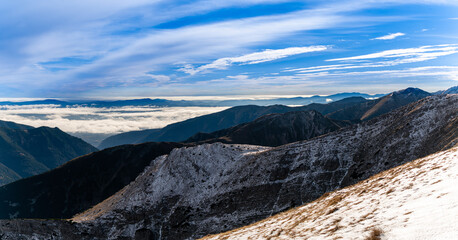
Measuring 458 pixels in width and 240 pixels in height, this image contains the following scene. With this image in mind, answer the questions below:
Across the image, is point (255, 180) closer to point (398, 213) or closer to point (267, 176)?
point (267, 176)

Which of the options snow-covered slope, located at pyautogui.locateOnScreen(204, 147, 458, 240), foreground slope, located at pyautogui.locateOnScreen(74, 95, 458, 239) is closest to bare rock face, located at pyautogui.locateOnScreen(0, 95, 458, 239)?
foreground slope, located at pyautogui.locateOnScreen(74, 95, 458, 239)

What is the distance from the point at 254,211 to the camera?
199ft

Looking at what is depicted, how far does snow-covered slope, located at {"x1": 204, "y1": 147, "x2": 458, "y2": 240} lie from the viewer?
10.4 m

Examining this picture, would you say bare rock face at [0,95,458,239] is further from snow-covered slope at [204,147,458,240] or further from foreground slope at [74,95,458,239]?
snow-covered slope at [204,147,458,240]

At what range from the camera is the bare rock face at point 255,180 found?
192ft

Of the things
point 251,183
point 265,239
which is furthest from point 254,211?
point 265,239

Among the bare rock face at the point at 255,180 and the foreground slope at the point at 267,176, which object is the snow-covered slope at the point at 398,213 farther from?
the foreground slope at the point at 267,176

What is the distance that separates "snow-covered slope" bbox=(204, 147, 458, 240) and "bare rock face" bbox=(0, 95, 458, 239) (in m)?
37.1

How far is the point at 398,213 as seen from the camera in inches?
513

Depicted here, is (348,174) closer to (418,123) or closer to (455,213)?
(418,123)

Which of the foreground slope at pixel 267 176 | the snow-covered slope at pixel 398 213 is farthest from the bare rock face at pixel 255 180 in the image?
the snow-covered slope at pixel 398 213

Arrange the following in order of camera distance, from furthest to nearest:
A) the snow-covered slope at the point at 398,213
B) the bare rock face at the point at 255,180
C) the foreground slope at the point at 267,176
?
the foreground slope at the point at 267,176, the bare rock face at the point at 255,180, the snow-covered slope at the point at 398,213

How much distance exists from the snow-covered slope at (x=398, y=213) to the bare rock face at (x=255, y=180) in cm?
3706

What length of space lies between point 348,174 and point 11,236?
7266 centimetres
